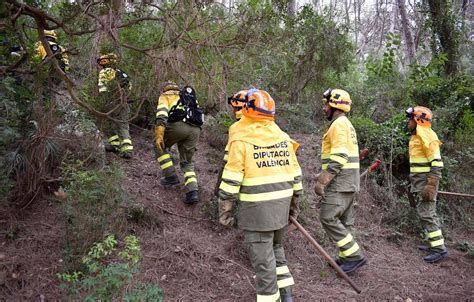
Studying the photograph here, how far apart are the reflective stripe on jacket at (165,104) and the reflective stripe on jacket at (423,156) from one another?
396cm

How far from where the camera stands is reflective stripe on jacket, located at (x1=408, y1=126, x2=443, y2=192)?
20.1ft

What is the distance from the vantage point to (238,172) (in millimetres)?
3930

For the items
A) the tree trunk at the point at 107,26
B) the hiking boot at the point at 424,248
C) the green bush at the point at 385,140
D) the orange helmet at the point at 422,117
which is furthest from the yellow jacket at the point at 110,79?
the green bush at the point at 385,140

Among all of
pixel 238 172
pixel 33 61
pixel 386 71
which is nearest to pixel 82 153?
pixel 33 61

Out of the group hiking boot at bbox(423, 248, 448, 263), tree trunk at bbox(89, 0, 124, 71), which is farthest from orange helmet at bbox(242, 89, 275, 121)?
hiking boot at bbox(423, 248, 448, 263)

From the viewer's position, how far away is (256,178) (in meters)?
4.00

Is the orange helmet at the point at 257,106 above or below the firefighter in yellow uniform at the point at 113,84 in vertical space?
below

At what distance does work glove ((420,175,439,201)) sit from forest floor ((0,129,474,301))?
1080 mm

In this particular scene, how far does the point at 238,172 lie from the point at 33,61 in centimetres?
307

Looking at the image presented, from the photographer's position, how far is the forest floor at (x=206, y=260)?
4496 mm

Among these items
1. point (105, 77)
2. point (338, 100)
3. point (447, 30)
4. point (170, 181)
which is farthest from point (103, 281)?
point (447, 30)

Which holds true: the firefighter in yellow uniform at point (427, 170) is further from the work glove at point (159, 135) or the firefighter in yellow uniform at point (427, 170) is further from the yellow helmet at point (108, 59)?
the yellow helmet at point (108, 59)

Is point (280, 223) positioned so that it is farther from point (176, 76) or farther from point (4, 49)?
point (4, 49)

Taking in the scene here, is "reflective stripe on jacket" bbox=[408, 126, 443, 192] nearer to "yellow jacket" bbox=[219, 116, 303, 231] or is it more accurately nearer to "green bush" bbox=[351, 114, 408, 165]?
"green bush" bbox=[351, 114, 408, 165]
